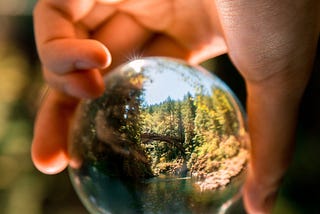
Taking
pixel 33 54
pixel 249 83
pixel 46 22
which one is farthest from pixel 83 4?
pixel 33 54

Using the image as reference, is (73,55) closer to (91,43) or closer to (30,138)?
(91,43)

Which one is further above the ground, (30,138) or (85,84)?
(85,84)

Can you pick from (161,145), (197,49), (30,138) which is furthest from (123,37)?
(30,138)

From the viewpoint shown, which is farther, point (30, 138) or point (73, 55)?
point (30, 138)

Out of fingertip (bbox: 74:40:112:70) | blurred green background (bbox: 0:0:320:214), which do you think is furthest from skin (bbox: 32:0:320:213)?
blurred green background (bbox: 0:0:320:214)

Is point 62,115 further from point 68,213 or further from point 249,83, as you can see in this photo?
point 68,213

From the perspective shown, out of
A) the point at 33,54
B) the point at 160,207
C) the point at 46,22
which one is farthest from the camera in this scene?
the point at 33,54
